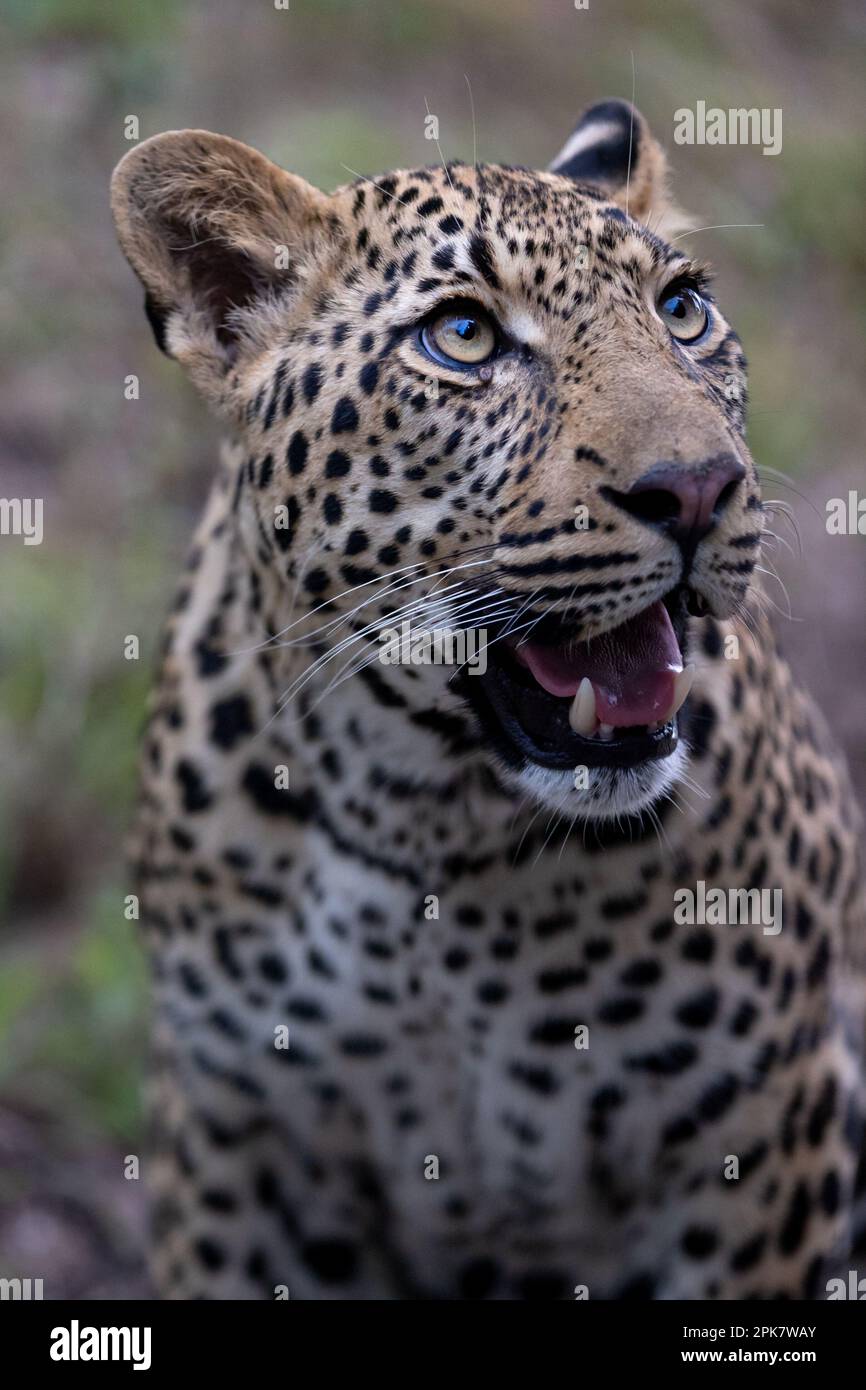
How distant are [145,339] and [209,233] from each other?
196 inches

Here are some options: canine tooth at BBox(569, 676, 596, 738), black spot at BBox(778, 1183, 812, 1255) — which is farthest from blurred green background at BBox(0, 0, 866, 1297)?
canine tooth at BBox(569, 676, 596, 738)

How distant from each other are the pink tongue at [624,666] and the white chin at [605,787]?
12cm

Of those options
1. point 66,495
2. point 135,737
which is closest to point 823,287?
point 66,495

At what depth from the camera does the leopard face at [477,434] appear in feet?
12.3

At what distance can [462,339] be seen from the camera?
13.2ft

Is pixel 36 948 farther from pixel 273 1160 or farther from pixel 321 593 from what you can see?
pixel 321 593

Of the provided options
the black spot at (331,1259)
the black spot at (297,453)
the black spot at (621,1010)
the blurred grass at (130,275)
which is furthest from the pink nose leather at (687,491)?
the blurred grass at (130,275)

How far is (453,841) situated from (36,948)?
3.08 m

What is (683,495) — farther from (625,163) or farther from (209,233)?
(625,163)

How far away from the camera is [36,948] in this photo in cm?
713

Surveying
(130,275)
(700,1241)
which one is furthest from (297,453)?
(130,275)

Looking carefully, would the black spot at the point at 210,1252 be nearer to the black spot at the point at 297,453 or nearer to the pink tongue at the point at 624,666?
the pink tongue at the point at 624,666

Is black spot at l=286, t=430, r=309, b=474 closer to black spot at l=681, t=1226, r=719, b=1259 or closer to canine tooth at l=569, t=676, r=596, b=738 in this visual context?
canine tooth at l=569, t=676, r=596, b=738

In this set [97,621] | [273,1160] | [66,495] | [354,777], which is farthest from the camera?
[66,495]
